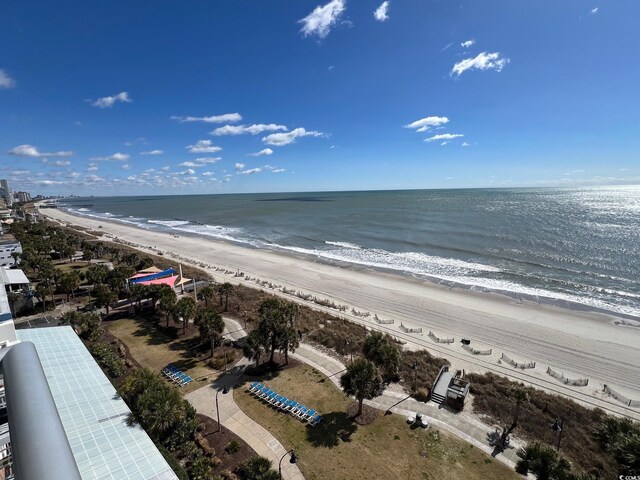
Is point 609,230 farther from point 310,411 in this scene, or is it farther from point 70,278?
point 70,278

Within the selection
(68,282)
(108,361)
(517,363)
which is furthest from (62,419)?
(517,363)

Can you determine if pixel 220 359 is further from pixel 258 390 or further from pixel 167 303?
pixel 167 303

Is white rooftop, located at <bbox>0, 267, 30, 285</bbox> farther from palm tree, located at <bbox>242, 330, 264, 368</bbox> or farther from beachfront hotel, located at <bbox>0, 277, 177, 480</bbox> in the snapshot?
palm tree, located at <bbox>242, 330, 264, 368</bbox>

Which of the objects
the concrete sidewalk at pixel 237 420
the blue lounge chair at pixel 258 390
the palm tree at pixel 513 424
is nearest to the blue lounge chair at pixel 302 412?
the concrete sidewalk at pixel 237 420

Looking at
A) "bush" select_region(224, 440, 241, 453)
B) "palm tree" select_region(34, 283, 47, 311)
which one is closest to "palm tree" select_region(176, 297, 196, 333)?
"bush" select_region(224, 440, 241, 453)

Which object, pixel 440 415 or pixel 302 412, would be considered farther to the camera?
pixel 440 415

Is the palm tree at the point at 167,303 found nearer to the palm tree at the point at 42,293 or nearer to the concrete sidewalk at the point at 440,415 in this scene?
the palm tree at the point at 42,293

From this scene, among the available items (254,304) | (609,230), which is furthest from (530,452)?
(609,230)
